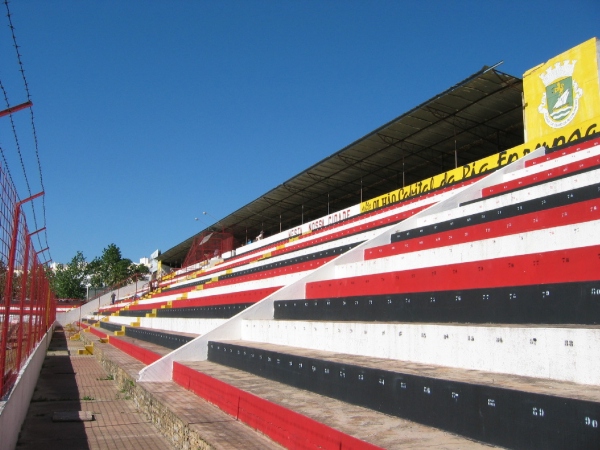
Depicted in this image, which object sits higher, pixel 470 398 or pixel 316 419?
pixel 470 398

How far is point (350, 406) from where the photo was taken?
413cm

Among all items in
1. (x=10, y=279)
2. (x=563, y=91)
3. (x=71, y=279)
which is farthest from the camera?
(x=71, y=279)

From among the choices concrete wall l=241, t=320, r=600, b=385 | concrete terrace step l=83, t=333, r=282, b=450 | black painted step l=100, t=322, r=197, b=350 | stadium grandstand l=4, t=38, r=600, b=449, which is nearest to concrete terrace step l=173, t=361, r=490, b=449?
stadium grandstand l=4, t=38, r=600, b=449

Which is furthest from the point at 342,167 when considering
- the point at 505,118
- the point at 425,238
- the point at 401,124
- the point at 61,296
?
the point at 61,296

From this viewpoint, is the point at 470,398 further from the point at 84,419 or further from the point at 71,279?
the point at 71,279

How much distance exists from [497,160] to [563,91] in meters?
1.89

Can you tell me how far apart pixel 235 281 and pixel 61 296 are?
5385cm

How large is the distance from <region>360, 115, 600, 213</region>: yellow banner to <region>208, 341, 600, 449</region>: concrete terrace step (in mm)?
7101

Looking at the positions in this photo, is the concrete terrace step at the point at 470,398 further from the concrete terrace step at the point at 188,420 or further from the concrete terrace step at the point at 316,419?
the concrete terrace step at the point at 188,420

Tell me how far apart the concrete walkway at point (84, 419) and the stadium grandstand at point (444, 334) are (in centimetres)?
26

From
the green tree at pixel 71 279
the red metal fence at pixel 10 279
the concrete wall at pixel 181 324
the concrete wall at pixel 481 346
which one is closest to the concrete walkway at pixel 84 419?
the red metal fence at pixel 10 279

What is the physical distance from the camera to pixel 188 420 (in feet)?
16.0

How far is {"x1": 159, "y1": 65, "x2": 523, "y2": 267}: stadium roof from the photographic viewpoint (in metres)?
13.3

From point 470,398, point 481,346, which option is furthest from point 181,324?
point 470,398
